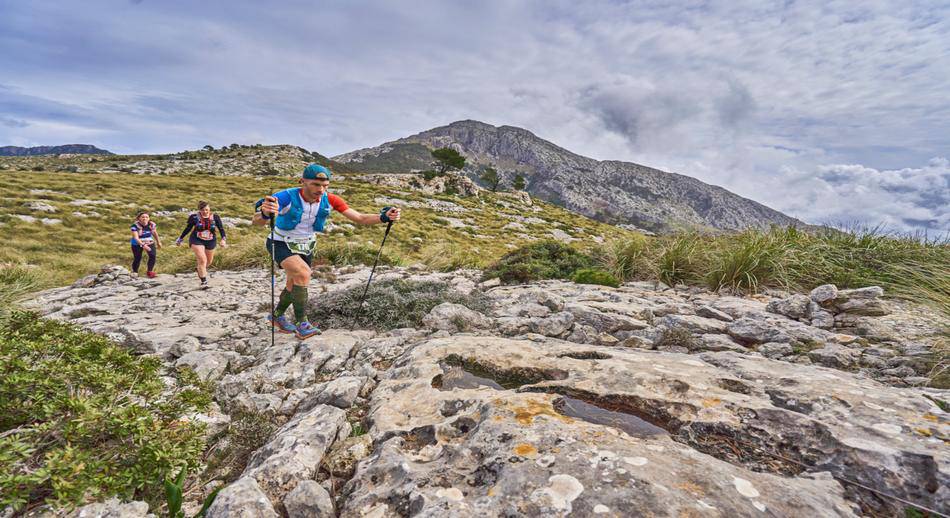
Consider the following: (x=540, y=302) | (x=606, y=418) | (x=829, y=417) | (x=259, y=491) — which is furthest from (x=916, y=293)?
(x=259, y=491)

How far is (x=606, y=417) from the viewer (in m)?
2.66

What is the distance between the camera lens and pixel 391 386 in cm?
339

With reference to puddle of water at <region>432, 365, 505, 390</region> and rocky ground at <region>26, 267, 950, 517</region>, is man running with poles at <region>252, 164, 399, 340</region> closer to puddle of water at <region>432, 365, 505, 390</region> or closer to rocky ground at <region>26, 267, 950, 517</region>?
rocky ground at <region>26, 267, 950, 517</region>

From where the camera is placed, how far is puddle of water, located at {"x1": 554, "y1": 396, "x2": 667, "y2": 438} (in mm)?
2471

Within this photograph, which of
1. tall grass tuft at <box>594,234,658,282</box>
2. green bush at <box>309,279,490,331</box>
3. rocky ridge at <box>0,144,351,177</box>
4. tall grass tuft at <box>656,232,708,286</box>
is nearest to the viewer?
green bush at <box>309,279,490,331</box>

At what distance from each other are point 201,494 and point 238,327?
154 inches

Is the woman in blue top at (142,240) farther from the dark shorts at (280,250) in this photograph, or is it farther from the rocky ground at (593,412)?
the dark shorts at (280,250)

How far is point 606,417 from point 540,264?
22.5ft

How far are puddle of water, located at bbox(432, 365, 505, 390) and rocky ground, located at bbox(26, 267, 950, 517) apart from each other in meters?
0.03

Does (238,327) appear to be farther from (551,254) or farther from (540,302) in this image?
(551,254)

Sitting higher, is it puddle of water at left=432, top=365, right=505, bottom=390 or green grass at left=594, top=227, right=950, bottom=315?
green grass at left=594, top=227, right=950, bottom=315

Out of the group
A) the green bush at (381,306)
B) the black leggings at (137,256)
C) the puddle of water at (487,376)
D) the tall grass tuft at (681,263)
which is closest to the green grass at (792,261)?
the tall grass tuft at (681,263)

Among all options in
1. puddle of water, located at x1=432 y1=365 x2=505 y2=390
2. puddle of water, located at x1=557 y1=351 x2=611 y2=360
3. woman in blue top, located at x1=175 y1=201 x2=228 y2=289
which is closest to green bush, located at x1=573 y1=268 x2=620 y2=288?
puddle of water, located at x1=557 y1=351 x2=611 y2=360

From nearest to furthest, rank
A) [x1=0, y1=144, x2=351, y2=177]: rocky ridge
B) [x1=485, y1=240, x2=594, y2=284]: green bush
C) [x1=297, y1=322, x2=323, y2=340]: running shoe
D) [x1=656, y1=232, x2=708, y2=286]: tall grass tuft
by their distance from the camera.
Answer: [x1=297, y1=322, x2=323, y2=340]: running shoe → [x1=656, y1=232, x2=708, y2=286]: tall grass tuft → [x1=485, y1=240, x2=594, y2=284]: green bush → [x1=0, y1=144, x2=351, y2=177]: rocky ridge
